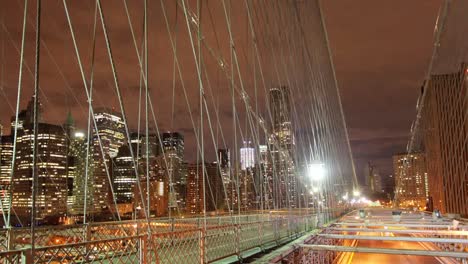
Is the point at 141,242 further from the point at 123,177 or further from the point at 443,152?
the point at 443,152

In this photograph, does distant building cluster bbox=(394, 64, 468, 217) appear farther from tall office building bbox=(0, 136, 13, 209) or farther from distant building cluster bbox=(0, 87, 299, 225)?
tall office building bbox=(0, 136, 13, 209)

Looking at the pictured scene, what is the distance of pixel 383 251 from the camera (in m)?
7.11

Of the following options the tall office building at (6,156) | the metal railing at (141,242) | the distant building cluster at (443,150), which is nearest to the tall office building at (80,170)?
the tall office building at (6,156)

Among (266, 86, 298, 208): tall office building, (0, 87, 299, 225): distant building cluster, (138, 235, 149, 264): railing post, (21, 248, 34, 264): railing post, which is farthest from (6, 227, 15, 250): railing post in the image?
(266, 86, 298, 208): tall office building

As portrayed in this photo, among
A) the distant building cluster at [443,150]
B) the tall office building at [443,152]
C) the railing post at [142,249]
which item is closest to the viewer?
the railing post at [142,249]

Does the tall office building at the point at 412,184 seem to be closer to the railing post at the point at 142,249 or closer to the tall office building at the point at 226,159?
the tall office building at the point at 226,159

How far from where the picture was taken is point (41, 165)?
12.4 metres

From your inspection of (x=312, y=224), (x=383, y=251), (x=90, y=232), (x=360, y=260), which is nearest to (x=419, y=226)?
(x=360, y=260)

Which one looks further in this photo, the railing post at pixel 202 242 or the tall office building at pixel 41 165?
the tall office building at pixel 41 165

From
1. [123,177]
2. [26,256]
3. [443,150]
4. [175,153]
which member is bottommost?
[26,256]

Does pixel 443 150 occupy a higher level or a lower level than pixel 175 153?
higher

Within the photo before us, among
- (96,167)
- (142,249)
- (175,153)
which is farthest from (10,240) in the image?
(175,153)

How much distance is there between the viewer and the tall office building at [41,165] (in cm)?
1071

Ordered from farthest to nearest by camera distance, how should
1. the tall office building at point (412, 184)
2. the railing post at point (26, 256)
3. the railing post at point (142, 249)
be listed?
1. the tall office building at point (412, 184)
2. the railing post at point (142, 249)
3. the railing post at point (26, 256)
